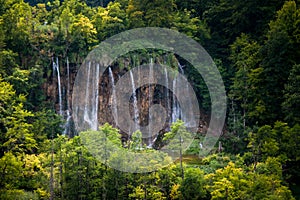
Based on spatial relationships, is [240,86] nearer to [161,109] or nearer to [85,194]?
[161,109]

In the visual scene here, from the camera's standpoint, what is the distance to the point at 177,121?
21.3 m

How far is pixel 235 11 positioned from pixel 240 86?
763cm

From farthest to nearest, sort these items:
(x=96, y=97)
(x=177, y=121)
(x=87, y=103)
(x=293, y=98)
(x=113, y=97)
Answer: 1. (x=113, y=97)
2. (x=96, y=97)
3. (x=87, y=103)
4. (x=293, y=98)
5. (x=177, y=121)

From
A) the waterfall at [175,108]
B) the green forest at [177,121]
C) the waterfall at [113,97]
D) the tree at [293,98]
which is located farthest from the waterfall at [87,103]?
the tree at [293,98]

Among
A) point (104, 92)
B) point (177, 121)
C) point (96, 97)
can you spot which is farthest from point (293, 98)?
point (96, 97)

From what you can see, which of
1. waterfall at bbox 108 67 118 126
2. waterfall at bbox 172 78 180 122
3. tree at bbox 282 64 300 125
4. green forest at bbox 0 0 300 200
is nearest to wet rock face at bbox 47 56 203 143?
waterfall at bbox 108 67 118 126

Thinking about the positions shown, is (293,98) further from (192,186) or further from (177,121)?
(192,186)

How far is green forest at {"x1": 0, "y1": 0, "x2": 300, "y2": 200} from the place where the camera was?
723 inches

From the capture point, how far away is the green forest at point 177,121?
60.2 ft

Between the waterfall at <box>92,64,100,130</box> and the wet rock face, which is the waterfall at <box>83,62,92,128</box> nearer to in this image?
the wet rock face

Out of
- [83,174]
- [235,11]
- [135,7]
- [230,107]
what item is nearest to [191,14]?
[235,11]

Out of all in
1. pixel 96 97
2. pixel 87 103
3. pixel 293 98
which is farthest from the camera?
pixel 96 97

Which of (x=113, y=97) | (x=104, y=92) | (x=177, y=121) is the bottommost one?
(x=177, y=121)

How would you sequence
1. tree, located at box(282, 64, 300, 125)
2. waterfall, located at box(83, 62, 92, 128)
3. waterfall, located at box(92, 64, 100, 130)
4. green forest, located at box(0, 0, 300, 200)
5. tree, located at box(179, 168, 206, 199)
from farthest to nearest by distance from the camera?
waterfall, located at box(92, 64, 100, 130)
waterfall, located at box(83, 62, 92, 128)
tree, located at box(282, 64, 300, 125)
green forest, located at box(0, 0, 300, 200)
tree, located at box(179, 168, 206, 199)
